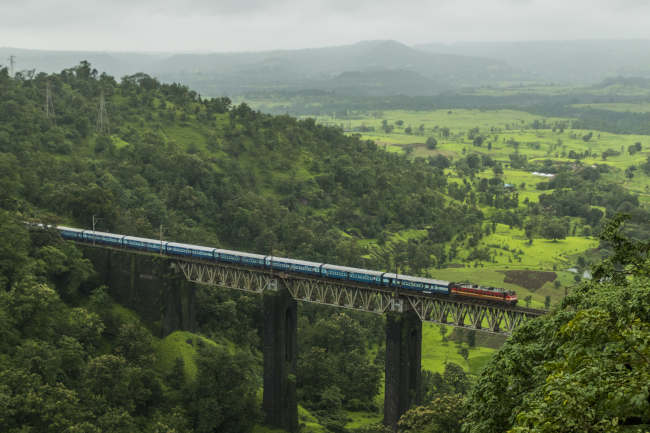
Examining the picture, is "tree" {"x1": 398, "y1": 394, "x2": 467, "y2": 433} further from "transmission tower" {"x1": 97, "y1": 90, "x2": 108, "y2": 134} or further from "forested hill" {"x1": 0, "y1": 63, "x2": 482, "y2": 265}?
"transmission tower" {"x1": 97, "y1": 90, "x2": 108, "y2": 134}

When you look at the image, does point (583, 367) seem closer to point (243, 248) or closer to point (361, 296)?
point (361, 296)

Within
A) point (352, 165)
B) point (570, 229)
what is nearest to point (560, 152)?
point (570, 229)

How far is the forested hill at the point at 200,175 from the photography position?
69.6m

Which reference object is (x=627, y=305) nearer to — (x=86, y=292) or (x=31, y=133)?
(x=86, y=292)

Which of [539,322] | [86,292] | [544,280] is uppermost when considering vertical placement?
[539,322]

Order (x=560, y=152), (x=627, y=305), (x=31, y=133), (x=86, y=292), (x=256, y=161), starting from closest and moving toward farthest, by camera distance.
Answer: (x=627, y=305), (x=86, y=292), (x=31, y=133), (x=256, y=161), (x=560, y=152)

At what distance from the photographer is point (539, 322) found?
25656 millimetres

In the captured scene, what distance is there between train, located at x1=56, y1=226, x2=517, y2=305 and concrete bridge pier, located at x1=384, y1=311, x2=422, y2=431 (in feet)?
7.87

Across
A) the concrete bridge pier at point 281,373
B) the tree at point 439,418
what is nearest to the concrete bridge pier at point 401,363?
the concrete bridge pier at point 281,373

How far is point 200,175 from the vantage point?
3438 inches

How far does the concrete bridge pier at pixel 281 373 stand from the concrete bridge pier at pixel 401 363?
765 cm

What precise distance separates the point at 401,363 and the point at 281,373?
9.47 m

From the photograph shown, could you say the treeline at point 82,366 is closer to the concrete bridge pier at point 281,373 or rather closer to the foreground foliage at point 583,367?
the concrete bridge pier at point 281,373

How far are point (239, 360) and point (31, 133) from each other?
50472 mm
